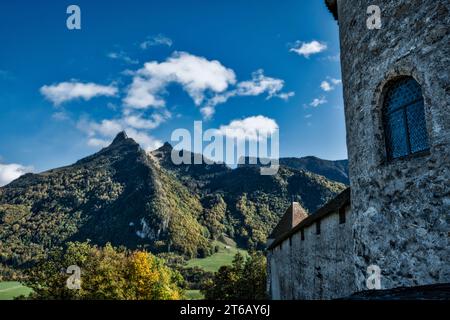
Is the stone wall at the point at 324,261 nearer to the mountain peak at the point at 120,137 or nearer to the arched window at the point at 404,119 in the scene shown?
the arched window at the point at 404,119

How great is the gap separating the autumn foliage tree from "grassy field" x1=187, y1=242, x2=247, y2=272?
5297cm

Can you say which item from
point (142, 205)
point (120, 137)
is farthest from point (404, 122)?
point (120, 137)

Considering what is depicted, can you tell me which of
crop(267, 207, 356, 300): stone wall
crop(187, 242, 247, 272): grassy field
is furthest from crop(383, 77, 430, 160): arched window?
crop(187, 242, 247, 272): grassy field

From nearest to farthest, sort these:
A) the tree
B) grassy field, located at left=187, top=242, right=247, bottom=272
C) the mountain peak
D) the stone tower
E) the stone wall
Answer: the stone tower, the stone wall, the tree, grassy field, located at left=187, top=242, right=247, bottom=272, the mountain peak

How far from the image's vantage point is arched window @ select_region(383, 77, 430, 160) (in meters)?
4.36

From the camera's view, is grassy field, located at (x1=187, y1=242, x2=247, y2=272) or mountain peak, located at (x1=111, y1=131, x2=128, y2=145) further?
mountain peak, located at (x1=111, y1=131, x2=128, y2=145)

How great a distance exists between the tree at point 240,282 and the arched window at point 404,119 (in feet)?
122

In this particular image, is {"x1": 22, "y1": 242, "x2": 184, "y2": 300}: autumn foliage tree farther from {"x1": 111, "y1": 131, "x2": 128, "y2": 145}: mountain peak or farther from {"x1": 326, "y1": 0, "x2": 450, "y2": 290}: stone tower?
{"x1": 111, "y1": 131, "x2": 128, "y2": 145}: mountain peak

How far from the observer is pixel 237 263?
160 feet

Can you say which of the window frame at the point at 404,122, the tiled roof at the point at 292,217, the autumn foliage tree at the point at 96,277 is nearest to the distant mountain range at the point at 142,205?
the autumn foliage tree at the point at 96,277

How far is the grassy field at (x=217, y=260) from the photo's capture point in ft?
297

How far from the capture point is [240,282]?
43.3 meters
